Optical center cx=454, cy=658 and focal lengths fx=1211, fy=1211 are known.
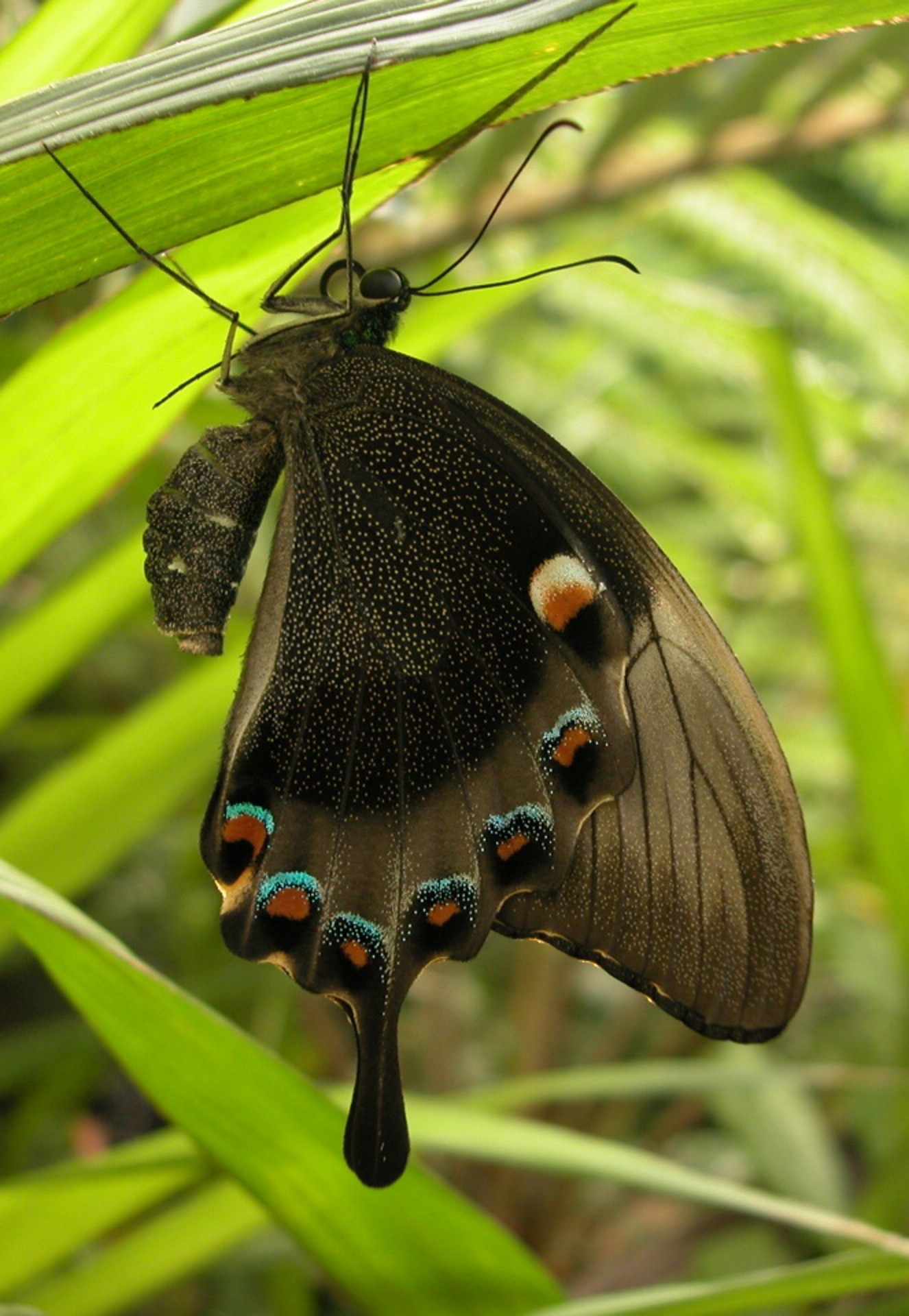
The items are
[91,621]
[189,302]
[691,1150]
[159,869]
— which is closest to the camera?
[189,302]

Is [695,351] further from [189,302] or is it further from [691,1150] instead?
[691,1150]

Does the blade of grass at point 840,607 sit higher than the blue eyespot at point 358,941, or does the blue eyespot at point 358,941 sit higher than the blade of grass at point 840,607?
the blue eyespot at point 358,941

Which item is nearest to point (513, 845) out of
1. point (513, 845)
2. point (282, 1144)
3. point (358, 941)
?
point (513, 845)

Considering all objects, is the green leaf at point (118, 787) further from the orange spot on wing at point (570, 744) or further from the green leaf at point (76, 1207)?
the orange spot on wing at point (570, 744)

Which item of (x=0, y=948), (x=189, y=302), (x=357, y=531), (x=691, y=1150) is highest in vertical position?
(x=189, y=302)

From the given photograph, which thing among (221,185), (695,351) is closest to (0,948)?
(221,185)

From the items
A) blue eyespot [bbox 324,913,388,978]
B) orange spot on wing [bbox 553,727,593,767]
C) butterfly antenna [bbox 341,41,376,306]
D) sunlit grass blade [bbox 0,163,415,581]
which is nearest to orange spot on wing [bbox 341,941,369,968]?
blue eyespot [bbox 324,913,388,978]

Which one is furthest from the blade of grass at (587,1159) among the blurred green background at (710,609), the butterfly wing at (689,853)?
the butterfly wing at (689,853)

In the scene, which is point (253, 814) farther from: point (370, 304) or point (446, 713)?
point (370, 304)
